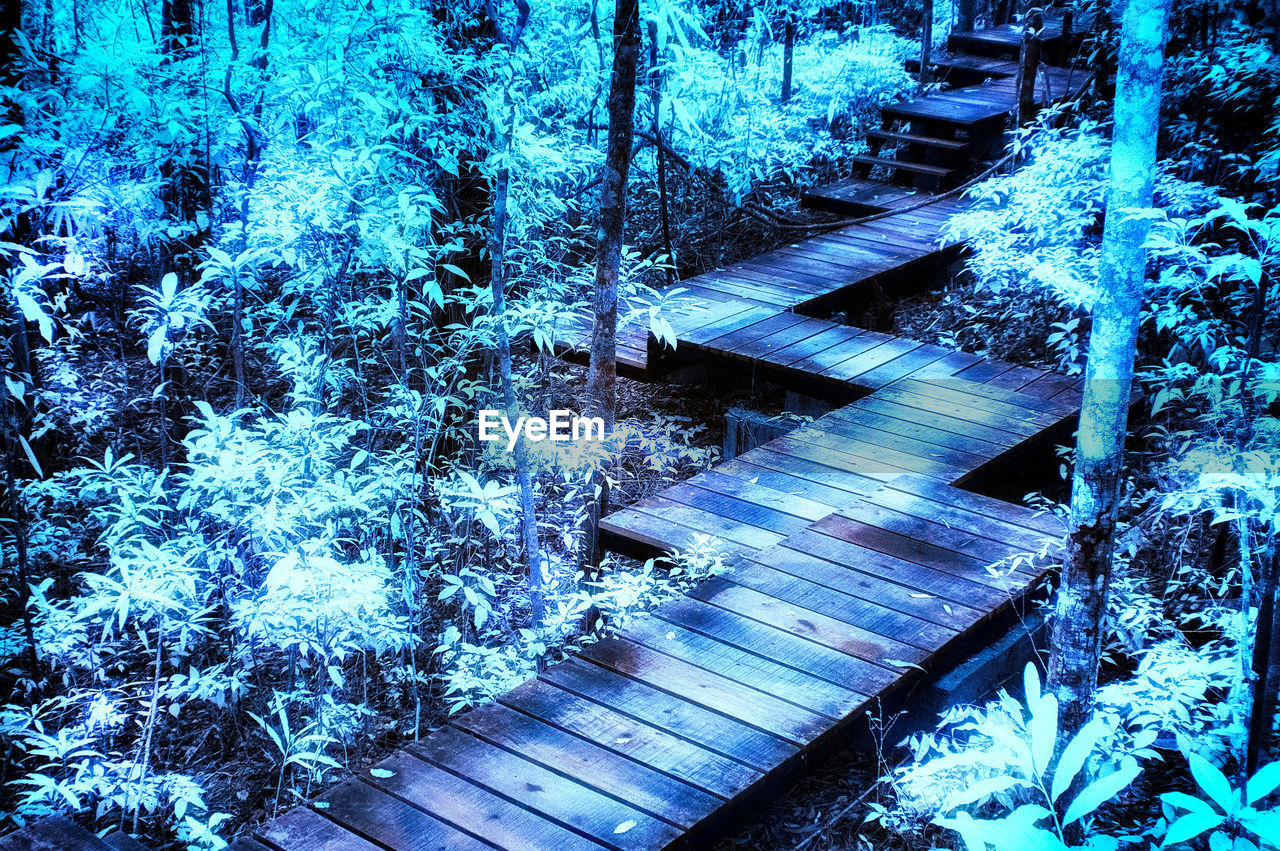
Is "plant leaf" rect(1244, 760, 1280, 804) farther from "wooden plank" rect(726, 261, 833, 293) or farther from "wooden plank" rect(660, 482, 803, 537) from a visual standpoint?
"wooden plank" rect(726, 261, 833, 293)

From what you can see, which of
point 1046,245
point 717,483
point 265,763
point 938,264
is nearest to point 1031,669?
point 717,483

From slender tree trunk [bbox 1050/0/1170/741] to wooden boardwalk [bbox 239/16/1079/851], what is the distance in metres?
0.64

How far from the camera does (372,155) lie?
4.35 m

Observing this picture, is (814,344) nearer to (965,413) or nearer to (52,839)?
(965,413)

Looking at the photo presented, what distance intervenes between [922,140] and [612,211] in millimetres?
5981

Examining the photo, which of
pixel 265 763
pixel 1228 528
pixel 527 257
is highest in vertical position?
pixel 527 257

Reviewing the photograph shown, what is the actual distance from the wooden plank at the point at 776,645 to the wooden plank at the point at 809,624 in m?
0.03

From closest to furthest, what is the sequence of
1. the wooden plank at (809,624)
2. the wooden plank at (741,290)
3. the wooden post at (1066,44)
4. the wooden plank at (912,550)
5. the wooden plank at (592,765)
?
the wooden plank at (592,765) < the wooden plank at (809,624) < the wooden plank at (912,550) < the wooden plank at (741,290) < the wooden post at (1066,44)

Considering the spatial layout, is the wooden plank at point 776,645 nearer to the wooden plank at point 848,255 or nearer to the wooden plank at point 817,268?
the wooden plank at point 817,268

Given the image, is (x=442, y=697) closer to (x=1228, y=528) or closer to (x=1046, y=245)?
(x=1228, y=528)

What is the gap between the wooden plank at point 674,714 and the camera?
2.90 metres

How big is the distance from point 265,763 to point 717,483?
2271 millimetres

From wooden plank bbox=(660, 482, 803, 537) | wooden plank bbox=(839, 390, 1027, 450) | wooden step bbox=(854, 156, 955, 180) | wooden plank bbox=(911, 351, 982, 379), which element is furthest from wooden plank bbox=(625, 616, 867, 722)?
wooden step bbox=(854, 156, 955, 180)

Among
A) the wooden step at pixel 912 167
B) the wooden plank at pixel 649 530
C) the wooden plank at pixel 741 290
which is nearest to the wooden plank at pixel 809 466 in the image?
the wooden plank at pixel 649 530
